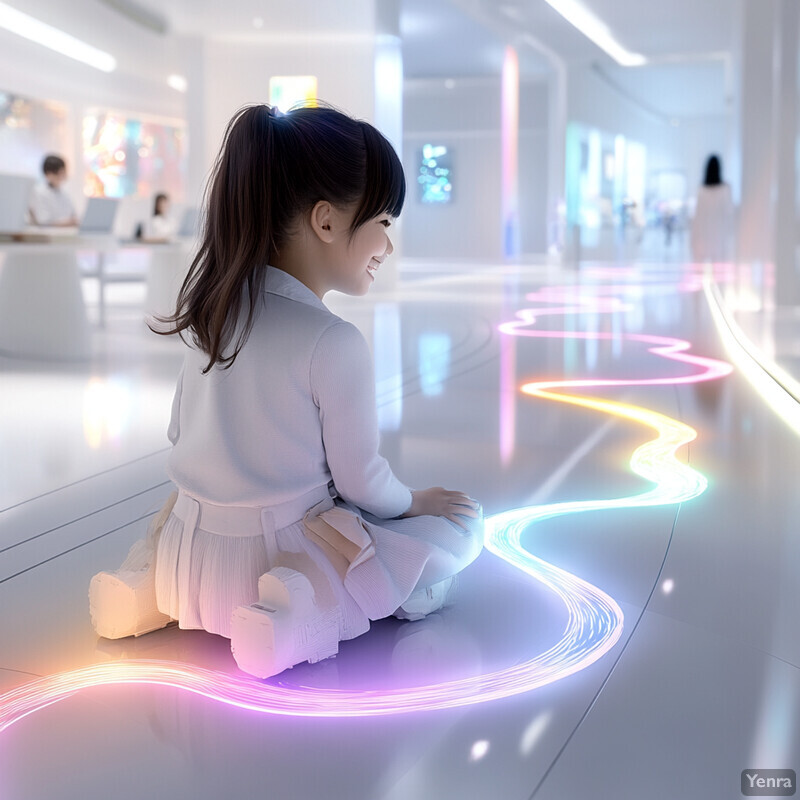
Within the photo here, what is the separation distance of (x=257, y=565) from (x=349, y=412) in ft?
0.94

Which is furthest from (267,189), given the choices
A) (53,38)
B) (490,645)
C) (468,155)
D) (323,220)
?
(468,155)

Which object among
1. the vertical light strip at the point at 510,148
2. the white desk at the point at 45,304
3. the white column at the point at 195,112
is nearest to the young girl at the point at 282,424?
the white desk at the point at 45,304

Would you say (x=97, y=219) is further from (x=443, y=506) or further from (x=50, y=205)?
(x=443, y=506)

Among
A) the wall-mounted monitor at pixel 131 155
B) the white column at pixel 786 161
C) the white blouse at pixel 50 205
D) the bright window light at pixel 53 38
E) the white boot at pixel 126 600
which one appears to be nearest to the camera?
the white boot at pixel 126 600

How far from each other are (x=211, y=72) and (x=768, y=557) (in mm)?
10983

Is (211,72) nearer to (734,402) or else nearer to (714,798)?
(734,402)

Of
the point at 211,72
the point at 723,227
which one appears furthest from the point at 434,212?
the point at 211,72

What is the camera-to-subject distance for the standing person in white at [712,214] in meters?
14.0

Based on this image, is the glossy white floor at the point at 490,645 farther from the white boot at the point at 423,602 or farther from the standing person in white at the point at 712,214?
the standing person in white at the point at 712,214

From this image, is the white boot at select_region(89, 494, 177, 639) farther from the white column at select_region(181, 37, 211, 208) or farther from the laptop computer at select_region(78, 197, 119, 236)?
the white column at select_region(181, 37, 211, 208)

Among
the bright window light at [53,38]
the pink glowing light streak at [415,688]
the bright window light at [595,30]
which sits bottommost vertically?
the pink glowing light streak at [415,688]

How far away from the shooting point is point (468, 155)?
66.8ft

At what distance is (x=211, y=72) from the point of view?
11.8m

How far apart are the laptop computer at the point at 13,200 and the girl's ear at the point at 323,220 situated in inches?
168
